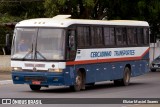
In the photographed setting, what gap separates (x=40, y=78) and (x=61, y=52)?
1.33 meters

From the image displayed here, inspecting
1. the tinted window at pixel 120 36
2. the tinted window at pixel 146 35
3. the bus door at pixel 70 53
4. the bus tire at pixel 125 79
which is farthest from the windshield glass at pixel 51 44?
the tinted window at pixel 146 35

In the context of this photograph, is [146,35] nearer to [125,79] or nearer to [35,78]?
[125,79]

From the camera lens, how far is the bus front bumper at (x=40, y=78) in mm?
23578

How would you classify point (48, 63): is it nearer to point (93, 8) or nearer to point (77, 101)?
point (77, 101)

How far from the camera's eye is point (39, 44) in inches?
943

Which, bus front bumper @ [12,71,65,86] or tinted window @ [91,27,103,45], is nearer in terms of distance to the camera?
bus front bumper @ [12,71,65,86]

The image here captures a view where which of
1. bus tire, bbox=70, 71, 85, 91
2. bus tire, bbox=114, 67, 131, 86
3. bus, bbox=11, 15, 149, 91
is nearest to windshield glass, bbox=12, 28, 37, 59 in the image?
bus, bbox=11, 15, 149, 91

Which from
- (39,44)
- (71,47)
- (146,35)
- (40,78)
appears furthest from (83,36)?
(146,35)

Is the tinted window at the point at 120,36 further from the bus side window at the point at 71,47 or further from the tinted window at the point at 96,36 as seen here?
the bus side window at the point at 71,47

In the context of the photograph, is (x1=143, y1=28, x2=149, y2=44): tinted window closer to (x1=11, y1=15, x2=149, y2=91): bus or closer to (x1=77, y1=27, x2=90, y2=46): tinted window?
(x1=11, y1=15, x2=149, y2=91): bus

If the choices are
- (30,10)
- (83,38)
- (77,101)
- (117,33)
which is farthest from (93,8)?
(77,101)

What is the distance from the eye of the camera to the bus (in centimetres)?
2367

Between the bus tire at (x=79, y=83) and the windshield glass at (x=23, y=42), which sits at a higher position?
the windshield glass at (x=23, y=42)

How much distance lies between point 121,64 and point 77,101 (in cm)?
893
